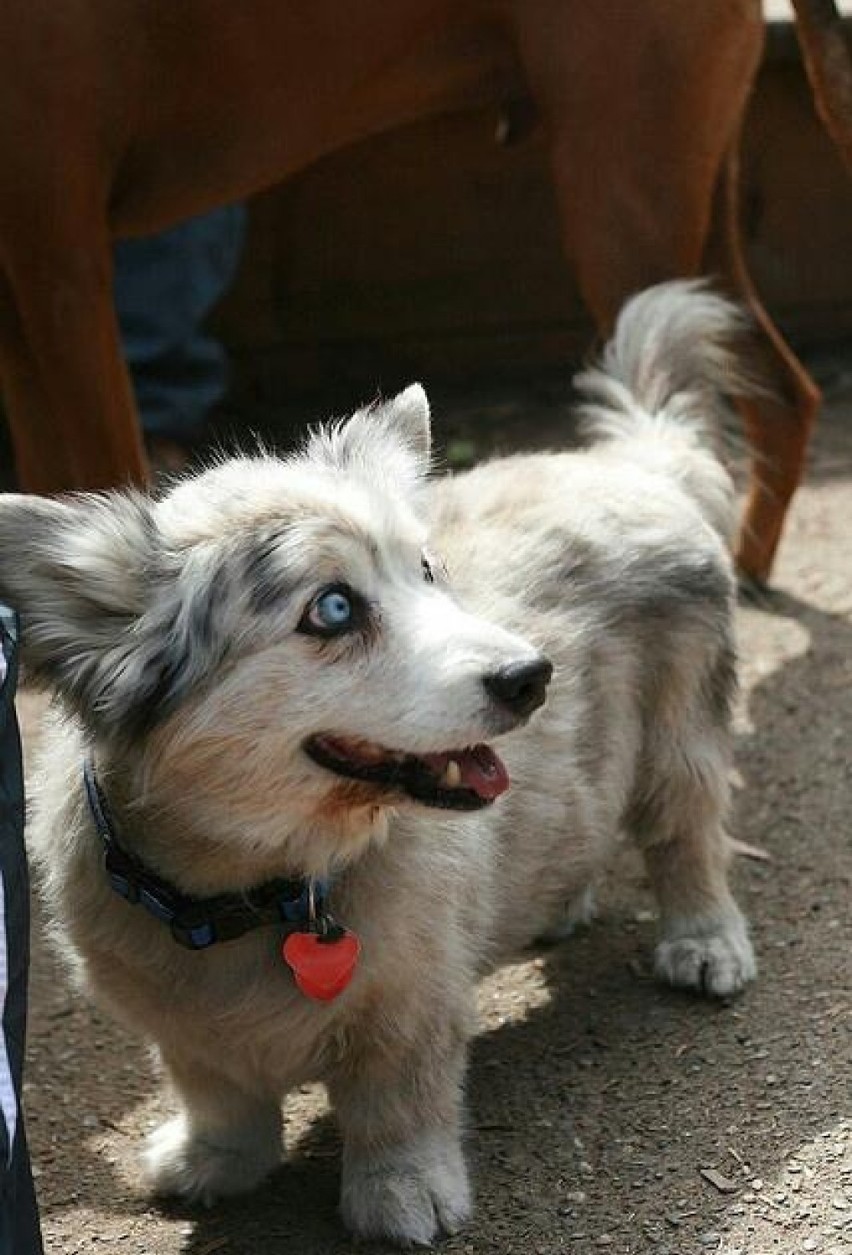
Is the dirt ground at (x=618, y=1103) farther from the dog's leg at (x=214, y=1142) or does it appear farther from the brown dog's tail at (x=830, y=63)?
the brown dog's tail at (x=830, y=63)

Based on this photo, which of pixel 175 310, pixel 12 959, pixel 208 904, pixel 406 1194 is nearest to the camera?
pixel 12 959

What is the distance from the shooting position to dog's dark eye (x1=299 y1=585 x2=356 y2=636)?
268 cm

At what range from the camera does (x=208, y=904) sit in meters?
2.84

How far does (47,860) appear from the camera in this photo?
3059 mm

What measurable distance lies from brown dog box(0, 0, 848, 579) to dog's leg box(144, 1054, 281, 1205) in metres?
1.35

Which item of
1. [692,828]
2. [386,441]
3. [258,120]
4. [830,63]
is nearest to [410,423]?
[386,441]

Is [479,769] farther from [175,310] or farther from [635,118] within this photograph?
[175,310]

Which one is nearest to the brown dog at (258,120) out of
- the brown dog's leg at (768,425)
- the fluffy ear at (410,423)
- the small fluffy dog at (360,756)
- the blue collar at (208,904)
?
the brown dog's leg at (768,425)

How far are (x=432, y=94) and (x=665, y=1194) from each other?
8.15ft

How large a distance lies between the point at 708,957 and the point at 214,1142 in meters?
0.94

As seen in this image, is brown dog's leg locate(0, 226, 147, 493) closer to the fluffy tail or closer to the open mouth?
the fluffy tail

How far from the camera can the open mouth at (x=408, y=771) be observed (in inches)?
107

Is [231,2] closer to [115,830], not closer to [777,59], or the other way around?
[115,830]

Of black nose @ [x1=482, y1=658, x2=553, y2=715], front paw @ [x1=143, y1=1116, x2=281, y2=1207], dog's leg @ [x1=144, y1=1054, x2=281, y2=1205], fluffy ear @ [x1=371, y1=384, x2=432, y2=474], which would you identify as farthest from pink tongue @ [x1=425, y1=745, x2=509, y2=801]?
front paw @ [x1=143, y1=1116, x2=281, y2=1207]
